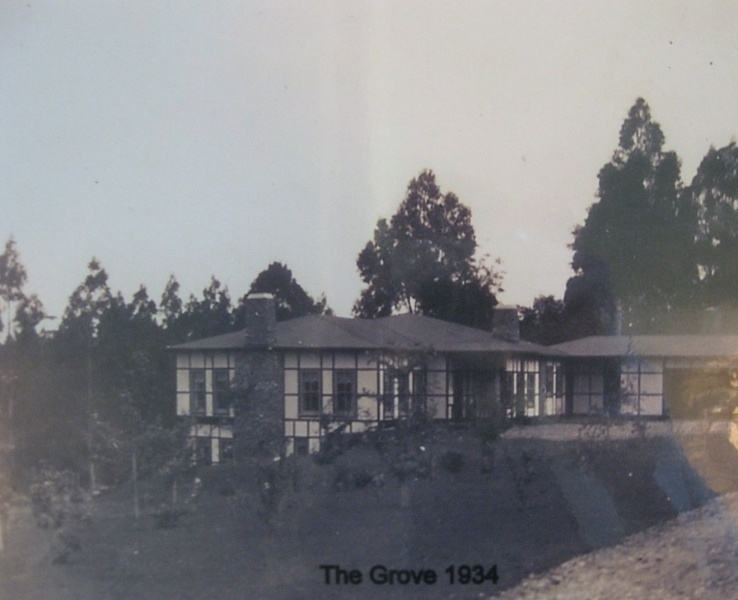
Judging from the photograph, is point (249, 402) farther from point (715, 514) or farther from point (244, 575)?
point (715, 514)

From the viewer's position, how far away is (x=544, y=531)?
401 inches

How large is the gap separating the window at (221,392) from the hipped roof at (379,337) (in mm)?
479

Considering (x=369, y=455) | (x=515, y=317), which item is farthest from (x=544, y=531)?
(x=515, y=317)

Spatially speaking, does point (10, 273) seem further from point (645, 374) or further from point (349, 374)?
point (645, 374)

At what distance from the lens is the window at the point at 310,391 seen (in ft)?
51.2

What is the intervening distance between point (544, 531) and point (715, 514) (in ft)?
6.35

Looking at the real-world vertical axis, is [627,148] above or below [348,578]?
above

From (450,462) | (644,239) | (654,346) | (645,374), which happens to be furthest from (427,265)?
(644,239)

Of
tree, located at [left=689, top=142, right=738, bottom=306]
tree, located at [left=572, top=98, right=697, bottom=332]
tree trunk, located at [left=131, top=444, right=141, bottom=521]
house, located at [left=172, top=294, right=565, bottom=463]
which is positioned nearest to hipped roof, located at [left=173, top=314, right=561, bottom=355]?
house, located at [left=172, top=294, right=565, bottom=463]

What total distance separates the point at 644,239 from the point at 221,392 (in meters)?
17.7

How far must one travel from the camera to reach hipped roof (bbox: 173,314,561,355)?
13500mm

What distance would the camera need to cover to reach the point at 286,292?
17188 mm

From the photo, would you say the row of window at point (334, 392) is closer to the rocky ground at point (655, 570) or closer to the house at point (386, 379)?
the house at point (386, 379)

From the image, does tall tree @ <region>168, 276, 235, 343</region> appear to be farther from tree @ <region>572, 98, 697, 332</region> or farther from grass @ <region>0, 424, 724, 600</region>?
tree @ <region>572, 98, 697, 332</region>
